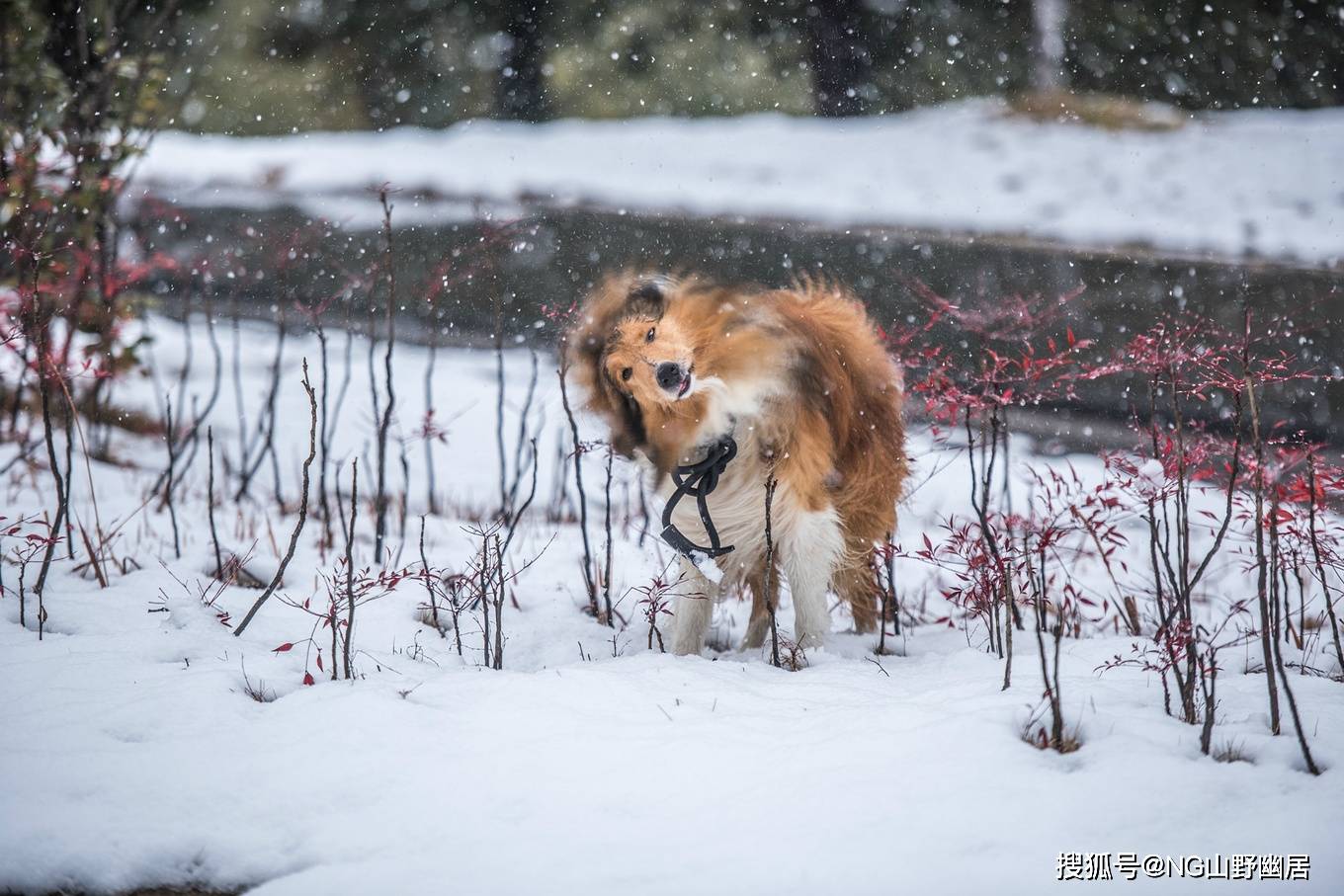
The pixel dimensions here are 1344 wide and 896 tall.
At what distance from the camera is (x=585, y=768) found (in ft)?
7.00

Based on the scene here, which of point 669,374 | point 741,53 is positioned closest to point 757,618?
point 669,374

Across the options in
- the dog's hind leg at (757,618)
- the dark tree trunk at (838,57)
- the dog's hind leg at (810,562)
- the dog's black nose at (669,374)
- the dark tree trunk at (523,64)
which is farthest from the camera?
the dark tree trunk at (523,64)

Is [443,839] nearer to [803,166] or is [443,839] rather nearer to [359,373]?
[359,373]

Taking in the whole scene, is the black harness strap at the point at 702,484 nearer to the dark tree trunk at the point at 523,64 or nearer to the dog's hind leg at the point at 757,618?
the dog's hind leg at the point at 757,618

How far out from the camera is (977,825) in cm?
191

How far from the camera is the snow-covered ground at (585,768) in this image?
1.85 meters

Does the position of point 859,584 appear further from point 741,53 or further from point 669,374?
point 741,53

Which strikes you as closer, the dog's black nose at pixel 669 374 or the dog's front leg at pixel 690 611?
the dog's black nose at pixel 669 374

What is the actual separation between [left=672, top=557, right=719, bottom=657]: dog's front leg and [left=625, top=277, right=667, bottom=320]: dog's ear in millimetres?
792

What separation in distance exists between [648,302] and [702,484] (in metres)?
0.55

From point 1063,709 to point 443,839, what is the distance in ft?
4.81

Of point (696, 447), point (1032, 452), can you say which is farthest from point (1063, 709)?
point (1032, 452)

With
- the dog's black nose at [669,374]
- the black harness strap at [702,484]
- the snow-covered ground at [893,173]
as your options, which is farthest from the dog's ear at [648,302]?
the snow-covered ground at [893,173]

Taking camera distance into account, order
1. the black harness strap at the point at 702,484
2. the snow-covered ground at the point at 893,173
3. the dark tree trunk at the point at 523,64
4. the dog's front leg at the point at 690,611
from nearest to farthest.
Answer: the black harness strap at the point at 702,484 → the dog's front leg at the point at 690,611 → the snow-covered ground at the point at 893,173 → the dark tree trunk at the point at 523,64
